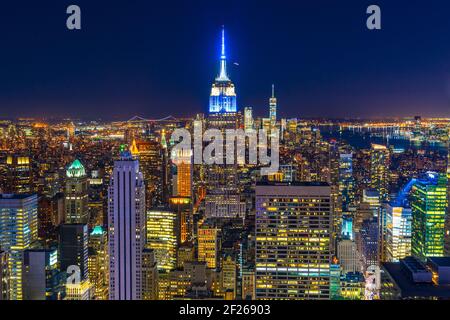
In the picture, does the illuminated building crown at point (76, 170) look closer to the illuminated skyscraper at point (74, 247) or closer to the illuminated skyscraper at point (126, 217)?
the illuminated skyscraper at point (126, 217)

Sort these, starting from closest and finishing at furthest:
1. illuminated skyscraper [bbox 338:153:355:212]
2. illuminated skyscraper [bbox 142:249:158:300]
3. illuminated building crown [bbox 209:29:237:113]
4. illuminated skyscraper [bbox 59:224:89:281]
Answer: illuminated building crown [bbox 209:29:237:113] → illuminated skyscraper [bbox 142:249:158:300] → illuminated skyscraper [bbox 59:224:89:281] → illuminated skyscraper [bbox 338:153:355:212]

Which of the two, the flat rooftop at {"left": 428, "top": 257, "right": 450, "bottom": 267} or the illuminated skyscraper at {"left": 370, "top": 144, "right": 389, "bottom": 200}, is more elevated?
the illuminated skyscraper at {"left": 370, "top": 144, "right": 389, "bottom": 200}

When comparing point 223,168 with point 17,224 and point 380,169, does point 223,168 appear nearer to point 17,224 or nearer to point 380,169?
point 380,169

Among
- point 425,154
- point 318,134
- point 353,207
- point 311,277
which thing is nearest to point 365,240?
point 353,207

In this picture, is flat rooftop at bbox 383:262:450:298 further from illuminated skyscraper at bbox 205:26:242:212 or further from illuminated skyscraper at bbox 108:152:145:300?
illuminated skyscraper at bbox 108:152:145:300

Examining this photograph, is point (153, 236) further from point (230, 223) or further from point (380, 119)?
point (380, 119)

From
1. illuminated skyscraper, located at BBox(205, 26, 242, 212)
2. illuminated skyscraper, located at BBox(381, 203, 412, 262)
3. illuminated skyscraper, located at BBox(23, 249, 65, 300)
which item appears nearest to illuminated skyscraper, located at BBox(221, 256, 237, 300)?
illuminated skyscraper, located at BBox(205, 26, 242, 212)

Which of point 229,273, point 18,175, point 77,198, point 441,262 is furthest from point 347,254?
point 18,175
